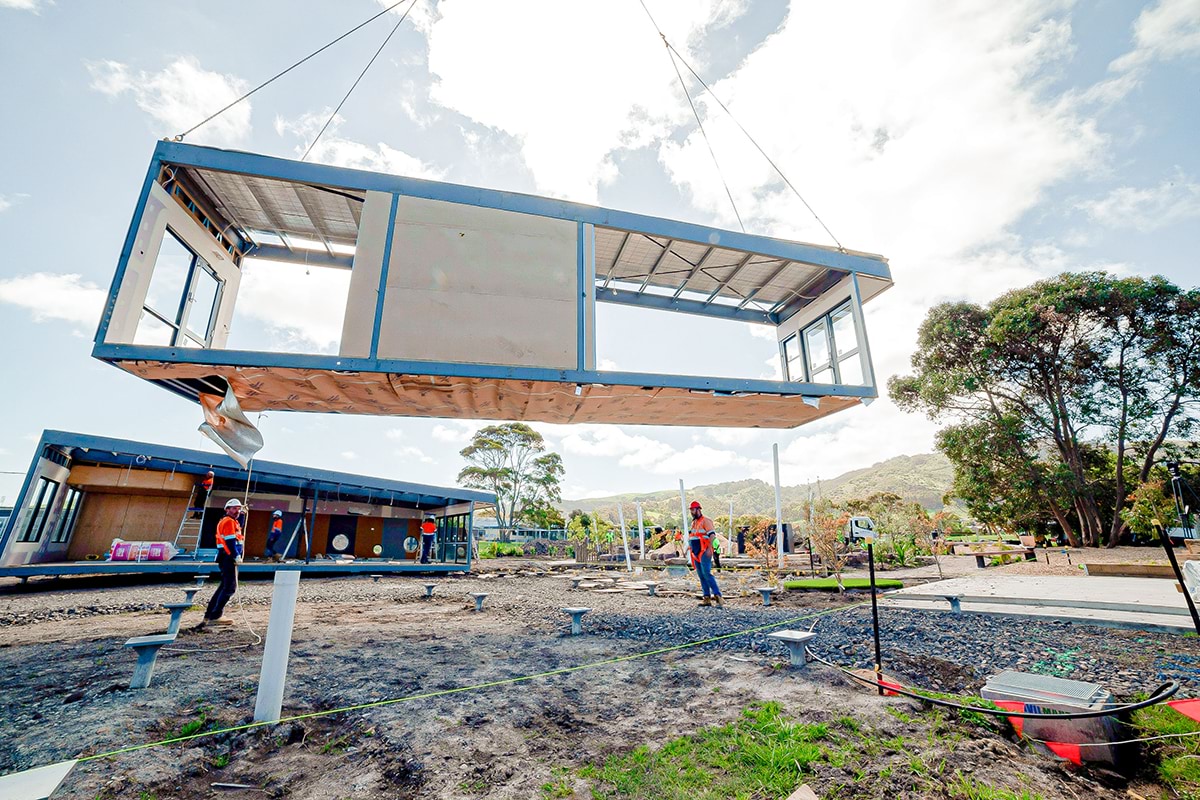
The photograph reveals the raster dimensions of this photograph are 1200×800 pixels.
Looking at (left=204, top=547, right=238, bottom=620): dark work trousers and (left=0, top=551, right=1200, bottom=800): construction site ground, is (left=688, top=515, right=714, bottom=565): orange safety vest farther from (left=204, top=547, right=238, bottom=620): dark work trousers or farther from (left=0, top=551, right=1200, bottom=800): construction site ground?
(left=204, top=547, right=238, bottom=620): dark work trousers

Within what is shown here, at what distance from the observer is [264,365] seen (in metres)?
5.95

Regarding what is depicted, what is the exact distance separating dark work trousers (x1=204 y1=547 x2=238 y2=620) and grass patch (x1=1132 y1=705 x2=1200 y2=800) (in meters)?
11.4

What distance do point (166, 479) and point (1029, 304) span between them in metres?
38.1

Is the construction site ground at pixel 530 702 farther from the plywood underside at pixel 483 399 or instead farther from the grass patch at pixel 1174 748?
the plywood underside at pixel 483 399

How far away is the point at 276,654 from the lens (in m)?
4.02

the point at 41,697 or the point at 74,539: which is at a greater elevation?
the point at 74,539

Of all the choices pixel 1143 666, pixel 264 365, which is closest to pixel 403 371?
pixel 264 365

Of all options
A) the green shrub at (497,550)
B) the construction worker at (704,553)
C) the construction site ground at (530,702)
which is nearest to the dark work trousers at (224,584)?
the construction site ground at (530,702)

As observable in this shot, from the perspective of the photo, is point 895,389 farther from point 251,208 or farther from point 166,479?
point 166,479

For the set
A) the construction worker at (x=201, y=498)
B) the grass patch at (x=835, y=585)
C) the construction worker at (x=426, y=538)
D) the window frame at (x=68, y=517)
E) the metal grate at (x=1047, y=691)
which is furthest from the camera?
the construction worker at (x=426, y=538)

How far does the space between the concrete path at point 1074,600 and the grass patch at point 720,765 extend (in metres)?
6.71

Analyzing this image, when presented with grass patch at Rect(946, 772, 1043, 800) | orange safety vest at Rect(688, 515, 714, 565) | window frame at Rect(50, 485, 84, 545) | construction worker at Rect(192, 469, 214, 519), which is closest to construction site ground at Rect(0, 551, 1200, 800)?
grass patch at Rect(946, 772, 1043, 800)

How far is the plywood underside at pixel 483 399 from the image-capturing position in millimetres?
6340

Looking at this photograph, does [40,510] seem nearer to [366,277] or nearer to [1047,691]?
[366,277]
